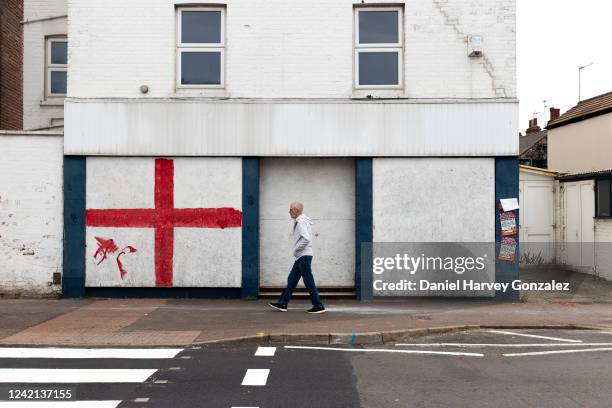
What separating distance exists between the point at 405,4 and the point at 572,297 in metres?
6.98

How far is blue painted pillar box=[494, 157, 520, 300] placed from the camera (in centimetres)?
1340

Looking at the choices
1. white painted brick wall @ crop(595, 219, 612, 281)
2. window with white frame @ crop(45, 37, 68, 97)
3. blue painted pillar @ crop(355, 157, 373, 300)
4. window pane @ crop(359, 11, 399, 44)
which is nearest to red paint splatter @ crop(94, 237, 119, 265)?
blue painted pillar @ crop(355, 157, 373, 300)

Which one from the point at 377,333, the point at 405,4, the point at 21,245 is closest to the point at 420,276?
the point at 377,333

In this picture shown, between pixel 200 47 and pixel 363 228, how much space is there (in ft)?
15.9

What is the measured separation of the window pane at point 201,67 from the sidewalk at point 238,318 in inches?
172

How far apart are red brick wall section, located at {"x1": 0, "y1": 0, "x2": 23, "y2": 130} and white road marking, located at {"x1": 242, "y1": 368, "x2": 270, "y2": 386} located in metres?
12.3

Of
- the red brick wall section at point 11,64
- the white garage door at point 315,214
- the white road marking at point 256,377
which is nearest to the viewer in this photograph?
the white road marking at point 256,377

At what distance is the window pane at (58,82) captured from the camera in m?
17.2

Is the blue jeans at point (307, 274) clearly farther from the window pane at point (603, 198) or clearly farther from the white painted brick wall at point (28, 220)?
the window pane at point (603, 198)

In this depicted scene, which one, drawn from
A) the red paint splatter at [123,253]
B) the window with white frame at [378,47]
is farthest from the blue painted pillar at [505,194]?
the red paint splatter at [123,253]

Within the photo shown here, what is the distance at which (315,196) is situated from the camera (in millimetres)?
13773

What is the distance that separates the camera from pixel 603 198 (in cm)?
1681

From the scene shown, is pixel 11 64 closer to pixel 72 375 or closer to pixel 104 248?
pixel 104 248

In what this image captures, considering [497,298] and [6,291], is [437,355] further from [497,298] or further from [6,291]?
[6,291]
